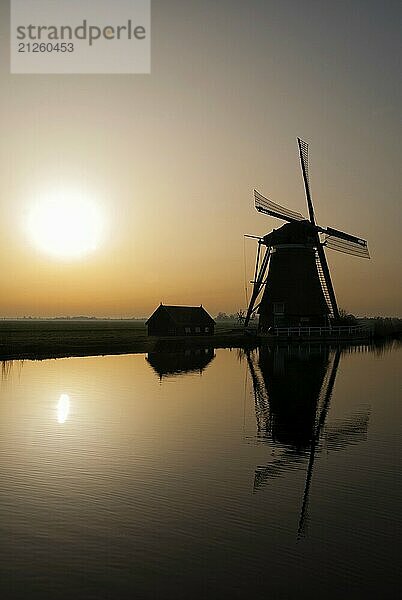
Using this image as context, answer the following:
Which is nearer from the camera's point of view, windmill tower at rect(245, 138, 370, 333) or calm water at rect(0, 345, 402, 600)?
calm water at rect(0, 345, 402, 600)

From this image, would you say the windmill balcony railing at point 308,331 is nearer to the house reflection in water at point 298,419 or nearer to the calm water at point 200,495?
the house reflection in water at point 298,419

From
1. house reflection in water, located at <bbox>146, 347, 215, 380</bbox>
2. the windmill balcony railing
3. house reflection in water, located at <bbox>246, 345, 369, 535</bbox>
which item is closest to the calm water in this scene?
house reflection in water, located at <bbox>246, 345, 369, 535</bbox>

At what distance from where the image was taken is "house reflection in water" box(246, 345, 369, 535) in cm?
1484

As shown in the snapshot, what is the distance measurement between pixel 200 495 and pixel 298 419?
30.2ft

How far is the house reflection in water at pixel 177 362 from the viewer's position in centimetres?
3757

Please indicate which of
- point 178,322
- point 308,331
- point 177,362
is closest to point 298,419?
point 177,362

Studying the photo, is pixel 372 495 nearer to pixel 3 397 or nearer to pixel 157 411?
pixel 157 411

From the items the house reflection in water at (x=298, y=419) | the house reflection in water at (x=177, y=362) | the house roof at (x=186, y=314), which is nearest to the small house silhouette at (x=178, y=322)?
the house roof at (x=186, y=314)

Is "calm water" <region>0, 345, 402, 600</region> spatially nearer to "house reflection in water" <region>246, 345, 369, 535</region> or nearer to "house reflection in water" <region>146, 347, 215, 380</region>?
"house reflection in water" <region>246, 345, 369, 535</region>

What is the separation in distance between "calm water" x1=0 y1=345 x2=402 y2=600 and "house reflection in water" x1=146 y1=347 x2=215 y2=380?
11.3 m

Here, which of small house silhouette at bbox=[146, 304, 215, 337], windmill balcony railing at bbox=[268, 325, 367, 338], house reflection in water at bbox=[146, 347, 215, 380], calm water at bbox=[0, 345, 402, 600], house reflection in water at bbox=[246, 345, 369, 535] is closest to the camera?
calm water at bbox=[0, 345, 402, 600]

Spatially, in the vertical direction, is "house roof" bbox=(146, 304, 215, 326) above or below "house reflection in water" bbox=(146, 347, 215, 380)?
above

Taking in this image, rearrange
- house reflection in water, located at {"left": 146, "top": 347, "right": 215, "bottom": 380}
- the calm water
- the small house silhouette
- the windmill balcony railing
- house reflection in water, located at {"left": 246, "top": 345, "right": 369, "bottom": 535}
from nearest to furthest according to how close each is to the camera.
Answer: the calm water
house reflection in water, located at {"left": 246, "top": 345, "right": 369, "bottom": 535}
house reflection in water, located at {"left": 146, "top": 347, "right": 215, "bottom": 380}
the windmill balcony railing
the small house silhouette

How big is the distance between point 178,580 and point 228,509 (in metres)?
3.15
